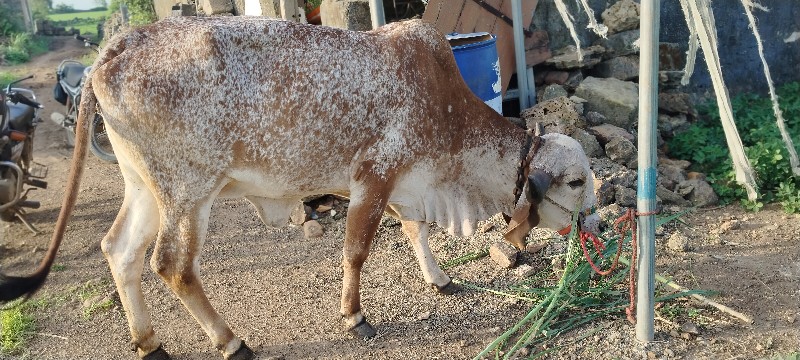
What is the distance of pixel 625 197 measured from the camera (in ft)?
16.6

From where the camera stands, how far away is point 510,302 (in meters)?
4.16

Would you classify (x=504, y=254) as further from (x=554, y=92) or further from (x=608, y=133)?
(x=554, y=92)

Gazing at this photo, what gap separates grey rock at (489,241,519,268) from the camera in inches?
177

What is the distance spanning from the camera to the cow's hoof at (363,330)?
3926 millimetres

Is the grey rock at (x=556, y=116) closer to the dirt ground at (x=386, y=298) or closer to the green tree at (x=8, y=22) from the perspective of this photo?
the dirt ground at (x=386, y=298)

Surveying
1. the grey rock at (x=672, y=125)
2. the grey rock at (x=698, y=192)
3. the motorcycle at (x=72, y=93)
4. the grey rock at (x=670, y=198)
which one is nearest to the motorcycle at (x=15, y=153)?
the motorcycle at (x=72, y=93)

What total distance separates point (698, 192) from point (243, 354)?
3432 millimetres

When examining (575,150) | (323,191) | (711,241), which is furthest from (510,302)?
(711,241)

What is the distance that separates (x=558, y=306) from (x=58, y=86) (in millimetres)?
6289

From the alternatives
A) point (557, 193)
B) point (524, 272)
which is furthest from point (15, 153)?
point (557, 193)

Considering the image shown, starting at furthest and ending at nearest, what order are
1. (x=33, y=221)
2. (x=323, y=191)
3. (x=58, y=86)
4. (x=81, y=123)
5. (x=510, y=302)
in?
(x=58, y=86), (x=33, y=221), (x=510, y=302), (x=323, y=191), (x=81, y=123)

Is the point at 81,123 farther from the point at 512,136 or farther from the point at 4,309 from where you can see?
the point at 512,136

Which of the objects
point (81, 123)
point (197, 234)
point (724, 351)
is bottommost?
point (724, 351)

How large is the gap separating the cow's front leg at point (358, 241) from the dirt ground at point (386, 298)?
97 mm
